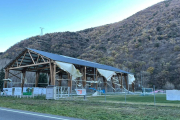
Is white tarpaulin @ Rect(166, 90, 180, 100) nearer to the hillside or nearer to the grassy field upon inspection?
the grassy field

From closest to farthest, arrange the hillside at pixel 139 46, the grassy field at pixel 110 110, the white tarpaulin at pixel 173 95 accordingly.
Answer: the grassy field at pixel 110 110, the white tarpaulin at pixel 173 95, the hillside at pixel 139 46

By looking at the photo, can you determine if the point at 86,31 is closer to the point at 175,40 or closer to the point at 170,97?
the point at 175,40

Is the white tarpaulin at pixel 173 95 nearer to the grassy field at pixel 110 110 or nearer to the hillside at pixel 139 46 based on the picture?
the grassy field at pixel 110 110

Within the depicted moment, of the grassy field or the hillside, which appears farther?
the hillside

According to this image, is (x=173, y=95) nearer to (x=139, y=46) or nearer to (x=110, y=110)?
(x=110, y=110)

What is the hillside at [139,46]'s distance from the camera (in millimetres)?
49219

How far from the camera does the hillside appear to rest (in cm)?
4922

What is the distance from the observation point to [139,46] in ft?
218

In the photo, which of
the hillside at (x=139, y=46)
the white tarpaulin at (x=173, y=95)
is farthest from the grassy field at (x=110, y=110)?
the hillside at (x=139, y=46)

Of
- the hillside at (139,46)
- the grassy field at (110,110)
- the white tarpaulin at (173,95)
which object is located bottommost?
the grassy field at (110,110)

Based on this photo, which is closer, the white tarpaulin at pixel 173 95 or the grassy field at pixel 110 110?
the grassy field at pixel 110 110

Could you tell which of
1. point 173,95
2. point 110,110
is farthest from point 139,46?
point 110,110

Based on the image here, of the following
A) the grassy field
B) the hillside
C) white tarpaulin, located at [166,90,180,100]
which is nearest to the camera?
the grassy field

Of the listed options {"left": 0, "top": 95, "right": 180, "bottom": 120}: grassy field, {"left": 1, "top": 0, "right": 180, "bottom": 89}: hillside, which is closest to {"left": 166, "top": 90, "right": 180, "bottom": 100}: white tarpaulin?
{"left": 0, "top": 95, "right": 180, "bottom": 120}: grassy field
